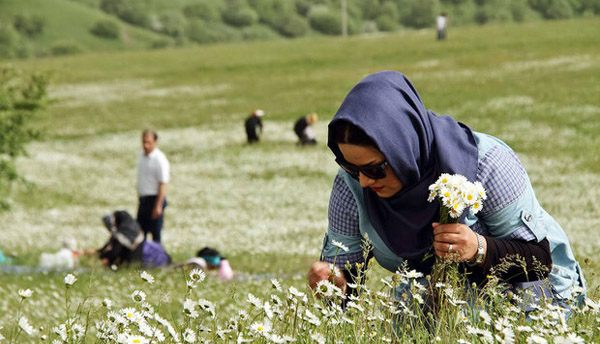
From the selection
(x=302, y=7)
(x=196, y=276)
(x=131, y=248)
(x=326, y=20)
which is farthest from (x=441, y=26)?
(x=302, y=7)

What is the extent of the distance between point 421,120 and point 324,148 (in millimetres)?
24791

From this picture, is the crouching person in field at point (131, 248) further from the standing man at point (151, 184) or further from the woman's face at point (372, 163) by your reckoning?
the woman's face at point (372, 163)

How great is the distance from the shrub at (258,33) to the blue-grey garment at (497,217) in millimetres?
168819

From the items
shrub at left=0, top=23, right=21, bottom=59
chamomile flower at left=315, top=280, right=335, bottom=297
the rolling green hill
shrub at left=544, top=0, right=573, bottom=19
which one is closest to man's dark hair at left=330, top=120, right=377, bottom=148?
chamomile flower at left=315, top=280, right=335, bottom=297

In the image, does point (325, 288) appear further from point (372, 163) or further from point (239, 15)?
point (239, 15)

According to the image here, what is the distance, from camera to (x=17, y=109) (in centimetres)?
1827

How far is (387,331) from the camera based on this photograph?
3270 mm

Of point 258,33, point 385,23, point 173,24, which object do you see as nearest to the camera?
point 385,23

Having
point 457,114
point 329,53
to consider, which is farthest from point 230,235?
point 329,53

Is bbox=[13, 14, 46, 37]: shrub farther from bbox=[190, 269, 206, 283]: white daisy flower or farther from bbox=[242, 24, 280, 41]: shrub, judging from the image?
bbox=[190, 269, 206, 283]: white daisy flower

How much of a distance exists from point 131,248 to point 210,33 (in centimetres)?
16444

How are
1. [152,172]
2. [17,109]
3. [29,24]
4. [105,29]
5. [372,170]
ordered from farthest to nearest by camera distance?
[105,29]
[29,24]
[17,109]
[152,172]
[372,170]

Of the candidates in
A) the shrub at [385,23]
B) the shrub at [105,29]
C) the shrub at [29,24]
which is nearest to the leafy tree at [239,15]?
the shrub at [105,29]

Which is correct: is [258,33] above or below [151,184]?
below
